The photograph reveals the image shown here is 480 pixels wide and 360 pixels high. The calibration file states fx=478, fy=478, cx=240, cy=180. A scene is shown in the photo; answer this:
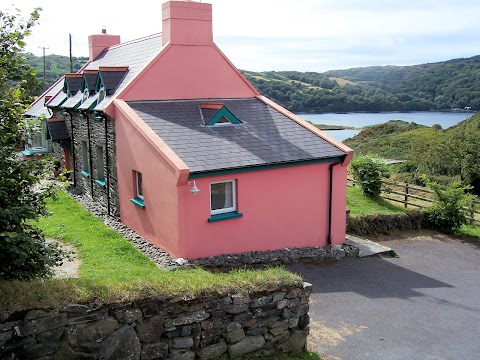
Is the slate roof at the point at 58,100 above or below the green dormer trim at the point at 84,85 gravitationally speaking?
below

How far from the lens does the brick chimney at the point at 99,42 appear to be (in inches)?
979

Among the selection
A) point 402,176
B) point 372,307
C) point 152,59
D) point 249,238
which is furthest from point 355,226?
point 402,176

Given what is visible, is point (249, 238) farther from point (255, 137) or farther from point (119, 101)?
point (119, 101)

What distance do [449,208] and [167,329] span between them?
16.8m

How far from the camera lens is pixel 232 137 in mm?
14609

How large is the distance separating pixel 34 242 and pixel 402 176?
4010 cm

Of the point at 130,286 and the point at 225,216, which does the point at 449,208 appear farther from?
the point at 130,286

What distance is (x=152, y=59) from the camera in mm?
15633

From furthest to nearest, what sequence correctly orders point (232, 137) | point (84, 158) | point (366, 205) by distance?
point (366, 205), point (84, 158), point (232, 137)

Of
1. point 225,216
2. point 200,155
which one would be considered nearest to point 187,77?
point 200,155

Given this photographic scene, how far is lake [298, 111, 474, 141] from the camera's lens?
79.8 m

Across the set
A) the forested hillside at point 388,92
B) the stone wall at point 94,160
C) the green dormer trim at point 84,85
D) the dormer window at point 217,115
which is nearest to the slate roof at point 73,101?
the green dormer trim at point 84,85

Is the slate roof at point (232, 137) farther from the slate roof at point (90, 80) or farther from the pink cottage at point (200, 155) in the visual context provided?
the slate roof at point (90, 80)

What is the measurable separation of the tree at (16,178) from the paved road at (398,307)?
16.4ft
